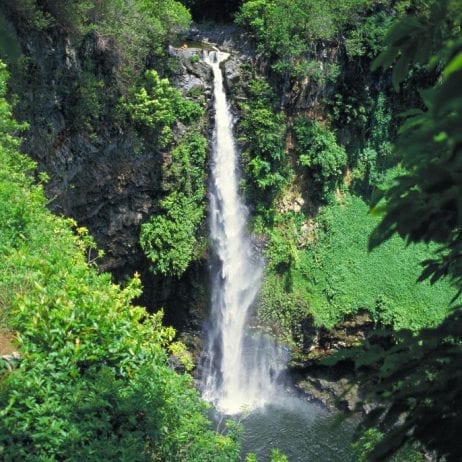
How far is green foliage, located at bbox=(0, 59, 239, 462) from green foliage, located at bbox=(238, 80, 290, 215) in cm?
860

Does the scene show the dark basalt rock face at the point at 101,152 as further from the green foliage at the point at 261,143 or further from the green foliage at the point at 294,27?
the green foliage at the point at 294,27

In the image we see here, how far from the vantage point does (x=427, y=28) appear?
221 cm

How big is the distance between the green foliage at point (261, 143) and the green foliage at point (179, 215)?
1.14 metres

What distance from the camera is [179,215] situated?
13016 millimetres

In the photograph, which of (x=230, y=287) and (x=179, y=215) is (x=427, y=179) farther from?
(x=230, y=287)

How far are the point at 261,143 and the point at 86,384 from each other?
9983 millimetres

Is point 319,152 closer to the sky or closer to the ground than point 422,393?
closer to the sky

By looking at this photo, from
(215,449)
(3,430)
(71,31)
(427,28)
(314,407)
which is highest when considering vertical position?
(71,31)

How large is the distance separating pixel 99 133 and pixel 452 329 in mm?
10166

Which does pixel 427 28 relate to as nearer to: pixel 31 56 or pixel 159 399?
pixel 159 399

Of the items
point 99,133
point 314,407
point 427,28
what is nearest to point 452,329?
point 427,28

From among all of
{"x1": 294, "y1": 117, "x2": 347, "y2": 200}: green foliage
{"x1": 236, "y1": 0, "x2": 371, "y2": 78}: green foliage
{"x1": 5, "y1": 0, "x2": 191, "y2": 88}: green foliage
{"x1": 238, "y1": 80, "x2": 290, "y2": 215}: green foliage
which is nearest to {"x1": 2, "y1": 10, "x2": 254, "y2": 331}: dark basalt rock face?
{"x1": 5, "y1": 0, "x2": 191, "y2": 88}: green foliage

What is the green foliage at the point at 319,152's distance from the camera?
564 inches

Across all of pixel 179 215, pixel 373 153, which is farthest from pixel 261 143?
pixel 373 153
